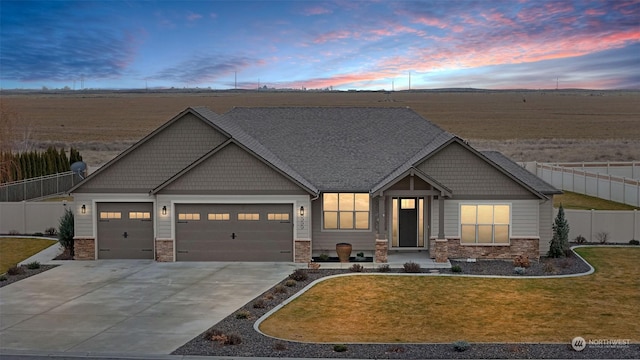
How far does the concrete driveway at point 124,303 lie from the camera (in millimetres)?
16281

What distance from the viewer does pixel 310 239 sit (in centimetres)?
2680

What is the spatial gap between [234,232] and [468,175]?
9.91m

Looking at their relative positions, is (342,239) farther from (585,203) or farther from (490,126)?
Result: (490,126)

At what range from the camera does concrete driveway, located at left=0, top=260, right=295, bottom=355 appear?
53.4 ft

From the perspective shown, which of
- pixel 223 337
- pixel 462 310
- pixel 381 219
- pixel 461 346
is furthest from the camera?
pixel 381 219

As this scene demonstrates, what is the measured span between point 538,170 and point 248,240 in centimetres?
3411

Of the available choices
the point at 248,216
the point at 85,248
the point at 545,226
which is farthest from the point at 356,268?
the point at 85,248

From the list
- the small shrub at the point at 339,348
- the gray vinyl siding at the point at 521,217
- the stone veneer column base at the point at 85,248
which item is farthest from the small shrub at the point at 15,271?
the gray vinyl siding at the point at 521,217

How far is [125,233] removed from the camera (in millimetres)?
27609

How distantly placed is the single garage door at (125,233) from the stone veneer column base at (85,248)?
28 centimetres

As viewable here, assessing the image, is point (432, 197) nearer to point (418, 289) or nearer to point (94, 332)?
point (418, 289)

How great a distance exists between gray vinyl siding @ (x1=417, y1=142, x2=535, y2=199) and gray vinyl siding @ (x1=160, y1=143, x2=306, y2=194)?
5.79 m

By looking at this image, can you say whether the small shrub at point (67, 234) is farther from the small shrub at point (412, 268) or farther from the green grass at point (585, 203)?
the green grass at point (585, 203)

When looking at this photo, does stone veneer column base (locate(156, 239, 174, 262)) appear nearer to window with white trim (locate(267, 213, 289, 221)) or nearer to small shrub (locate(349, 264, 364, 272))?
window with white trim (locate(267, 213, 289, 221))
